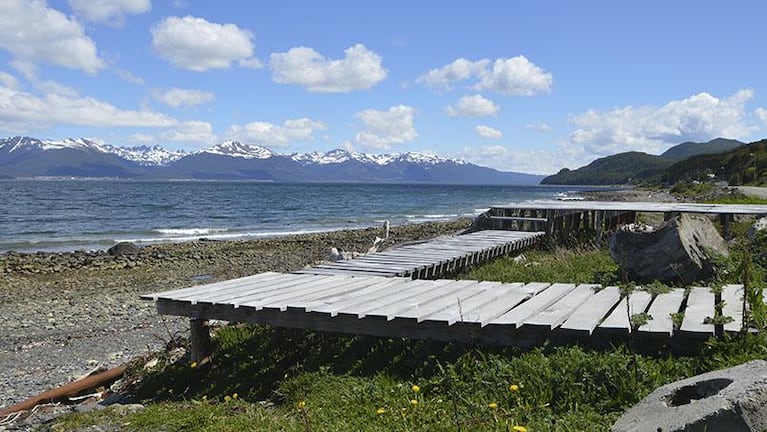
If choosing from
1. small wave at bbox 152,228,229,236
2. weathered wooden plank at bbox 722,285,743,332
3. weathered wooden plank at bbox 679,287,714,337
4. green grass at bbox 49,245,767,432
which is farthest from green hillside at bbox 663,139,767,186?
Answer: green grass at bbox 49,245,767,432

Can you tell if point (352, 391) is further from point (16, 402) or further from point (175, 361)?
point (16, 402)

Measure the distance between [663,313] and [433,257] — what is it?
7.01 m

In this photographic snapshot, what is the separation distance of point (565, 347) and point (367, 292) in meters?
3.07

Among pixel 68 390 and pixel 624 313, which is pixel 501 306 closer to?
pixel 624 313

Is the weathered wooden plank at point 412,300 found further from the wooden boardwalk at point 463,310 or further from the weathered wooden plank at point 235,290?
the weathered wooden plank at point 235,290

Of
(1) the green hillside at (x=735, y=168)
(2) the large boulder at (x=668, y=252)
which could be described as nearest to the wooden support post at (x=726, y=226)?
(2) the large boulder at (x=668, y=252)

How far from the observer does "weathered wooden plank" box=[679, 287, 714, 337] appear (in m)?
5.43

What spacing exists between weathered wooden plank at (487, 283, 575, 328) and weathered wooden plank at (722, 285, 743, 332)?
167 cm

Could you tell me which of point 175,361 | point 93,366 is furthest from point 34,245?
point 175,361

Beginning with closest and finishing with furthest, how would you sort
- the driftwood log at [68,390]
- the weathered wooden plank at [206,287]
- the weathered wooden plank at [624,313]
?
the weathered wooden plank at [624,313], the driftwood log at [68,390], the weathered wooden plank at [206,287]

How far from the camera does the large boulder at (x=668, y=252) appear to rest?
8.55 meters

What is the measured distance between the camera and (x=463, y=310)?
6754 millimetres

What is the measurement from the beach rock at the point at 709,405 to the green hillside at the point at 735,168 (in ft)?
213

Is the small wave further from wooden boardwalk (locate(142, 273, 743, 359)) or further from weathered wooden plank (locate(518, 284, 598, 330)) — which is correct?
weathered wooden plank (locate(518, 284, 598, 330))
